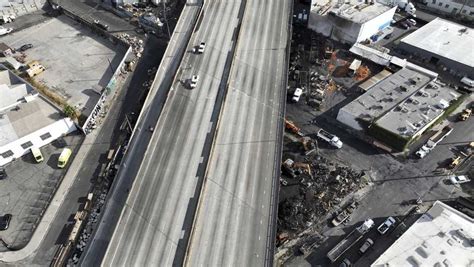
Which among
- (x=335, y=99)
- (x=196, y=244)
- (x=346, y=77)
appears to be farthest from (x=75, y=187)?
(x=346, y=77)

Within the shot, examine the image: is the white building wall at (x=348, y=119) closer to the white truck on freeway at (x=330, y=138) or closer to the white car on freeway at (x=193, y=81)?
the white truck on freeway at (x=330, y=138)

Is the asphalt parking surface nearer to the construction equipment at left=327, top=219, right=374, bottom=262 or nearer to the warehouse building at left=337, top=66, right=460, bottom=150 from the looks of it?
the construction equipment at left=327, top=219, right=374, bottom=262

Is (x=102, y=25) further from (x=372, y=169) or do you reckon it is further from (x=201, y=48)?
(x=372, y=169)

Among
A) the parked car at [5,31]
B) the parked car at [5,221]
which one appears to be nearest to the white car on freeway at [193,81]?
the parked car at [5,221]

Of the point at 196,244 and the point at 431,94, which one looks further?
the point at 431,94

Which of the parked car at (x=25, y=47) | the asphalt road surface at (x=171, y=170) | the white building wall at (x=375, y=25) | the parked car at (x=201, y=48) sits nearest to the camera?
the asphalt road surface at (x=171, y=170)

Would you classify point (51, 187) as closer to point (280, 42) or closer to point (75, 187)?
point (75, 187)
